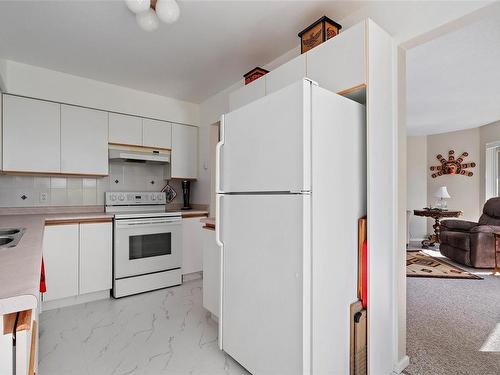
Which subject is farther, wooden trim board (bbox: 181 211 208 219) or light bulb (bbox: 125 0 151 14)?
wooden trim board (bbox: 181 211 208 219)

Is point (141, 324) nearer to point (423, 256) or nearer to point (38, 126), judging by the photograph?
point (38, 126)

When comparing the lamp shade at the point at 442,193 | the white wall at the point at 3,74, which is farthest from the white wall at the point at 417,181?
the white wall at the point at 3,74

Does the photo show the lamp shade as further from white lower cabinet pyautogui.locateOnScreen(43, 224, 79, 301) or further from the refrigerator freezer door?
white lower cabinet pyautogui.locateOnScreen(43, 224, 79, 301)

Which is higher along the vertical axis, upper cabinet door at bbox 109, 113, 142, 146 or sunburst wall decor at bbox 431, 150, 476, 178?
upper cabinet door at bbox 109, 113, 142, 146

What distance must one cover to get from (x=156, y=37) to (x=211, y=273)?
6.54ft

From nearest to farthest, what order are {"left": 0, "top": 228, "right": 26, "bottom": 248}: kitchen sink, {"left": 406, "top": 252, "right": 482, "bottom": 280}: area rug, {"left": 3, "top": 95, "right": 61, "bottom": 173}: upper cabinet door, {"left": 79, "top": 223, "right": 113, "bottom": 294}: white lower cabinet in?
{"left": 0, "top": 228, "right": 26, "bottom": 248}: kitchen sink → {"left": 3, "top": 95, "right": 61, "bottom": 173}: upper cabinet door → {"left": 79, "top": 223, "right": 113, "bottom": 294}: white lower cabinet → {"left": 406, "top": 252, "right": 482, "bottom": 280}: area rug

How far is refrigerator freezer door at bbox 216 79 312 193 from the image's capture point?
4.48ft

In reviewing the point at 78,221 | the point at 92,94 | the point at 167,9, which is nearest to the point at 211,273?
the point at 78,221

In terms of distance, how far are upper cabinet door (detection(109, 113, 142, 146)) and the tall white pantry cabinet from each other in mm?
2413

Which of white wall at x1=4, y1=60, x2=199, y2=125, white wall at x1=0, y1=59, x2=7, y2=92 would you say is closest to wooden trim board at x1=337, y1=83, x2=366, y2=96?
white wall at x1=4, y1=60, x2=199, y2=125

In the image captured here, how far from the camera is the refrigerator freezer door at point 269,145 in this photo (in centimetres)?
137

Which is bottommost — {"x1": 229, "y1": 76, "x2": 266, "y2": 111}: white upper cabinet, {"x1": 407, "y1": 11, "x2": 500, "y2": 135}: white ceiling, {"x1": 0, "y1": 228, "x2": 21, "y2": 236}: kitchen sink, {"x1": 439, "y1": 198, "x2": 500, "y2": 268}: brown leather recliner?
{"x1": 439, "y1": 198, "x2": 500, "y2": 268}: brown leather recliner

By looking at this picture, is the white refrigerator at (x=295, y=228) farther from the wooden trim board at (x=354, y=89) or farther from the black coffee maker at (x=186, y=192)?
the black coffee maker at (x=186, y=192)

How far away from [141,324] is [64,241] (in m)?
1.10
